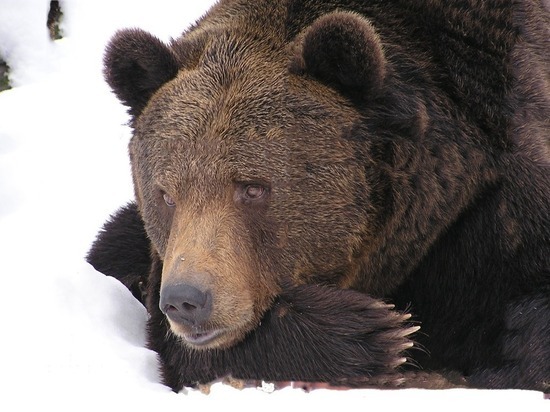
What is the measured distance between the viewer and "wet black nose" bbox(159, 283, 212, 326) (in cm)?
410

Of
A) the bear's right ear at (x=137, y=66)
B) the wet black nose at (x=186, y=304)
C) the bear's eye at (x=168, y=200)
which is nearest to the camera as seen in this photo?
the wet black nose at (x=186, y=304)

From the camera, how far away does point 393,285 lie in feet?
16.8

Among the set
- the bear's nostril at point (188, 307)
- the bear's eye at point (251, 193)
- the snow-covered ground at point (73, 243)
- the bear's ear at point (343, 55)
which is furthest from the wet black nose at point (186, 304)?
the bear's ear at point (343, 55)

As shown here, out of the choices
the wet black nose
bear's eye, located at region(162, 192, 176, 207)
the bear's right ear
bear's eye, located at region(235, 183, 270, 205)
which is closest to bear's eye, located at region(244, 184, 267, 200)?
bear's eye, located at region(235, 183, 270, 205)

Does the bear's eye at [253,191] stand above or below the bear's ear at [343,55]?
below

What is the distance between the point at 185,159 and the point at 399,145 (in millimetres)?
929

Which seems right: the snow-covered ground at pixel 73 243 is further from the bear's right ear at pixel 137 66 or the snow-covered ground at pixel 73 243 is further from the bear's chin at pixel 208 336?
the bear's right ear at pixel 137 66

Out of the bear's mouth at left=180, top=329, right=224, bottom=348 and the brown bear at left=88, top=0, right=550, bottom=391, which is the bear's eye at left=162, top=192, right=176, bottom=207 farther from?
the bear's mouth at left=180, top=329, right=224, bottom=348

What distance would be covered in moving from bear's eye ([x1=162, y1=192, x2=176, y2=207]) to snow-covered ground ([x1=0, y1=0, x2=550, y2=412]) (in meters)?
0.61

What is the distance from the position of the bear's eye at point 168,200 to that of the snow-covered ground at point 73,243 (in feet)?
2.01

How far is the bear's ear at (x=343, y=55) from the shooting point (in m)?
4.38

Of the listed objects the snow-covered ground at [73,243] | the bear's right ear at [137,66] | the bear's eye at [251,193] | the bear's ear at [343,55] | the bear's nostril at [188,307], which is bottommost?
the snow-covered ground at [73,243]

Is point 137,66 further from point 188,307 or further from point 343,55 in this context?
point 188,307

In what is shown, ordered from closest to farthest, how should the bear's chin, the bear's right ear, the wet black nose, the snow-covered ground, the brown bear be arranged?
the snow-covered ground → the wet black nose → the bear's chin → the brown bear → the bear's right ear
